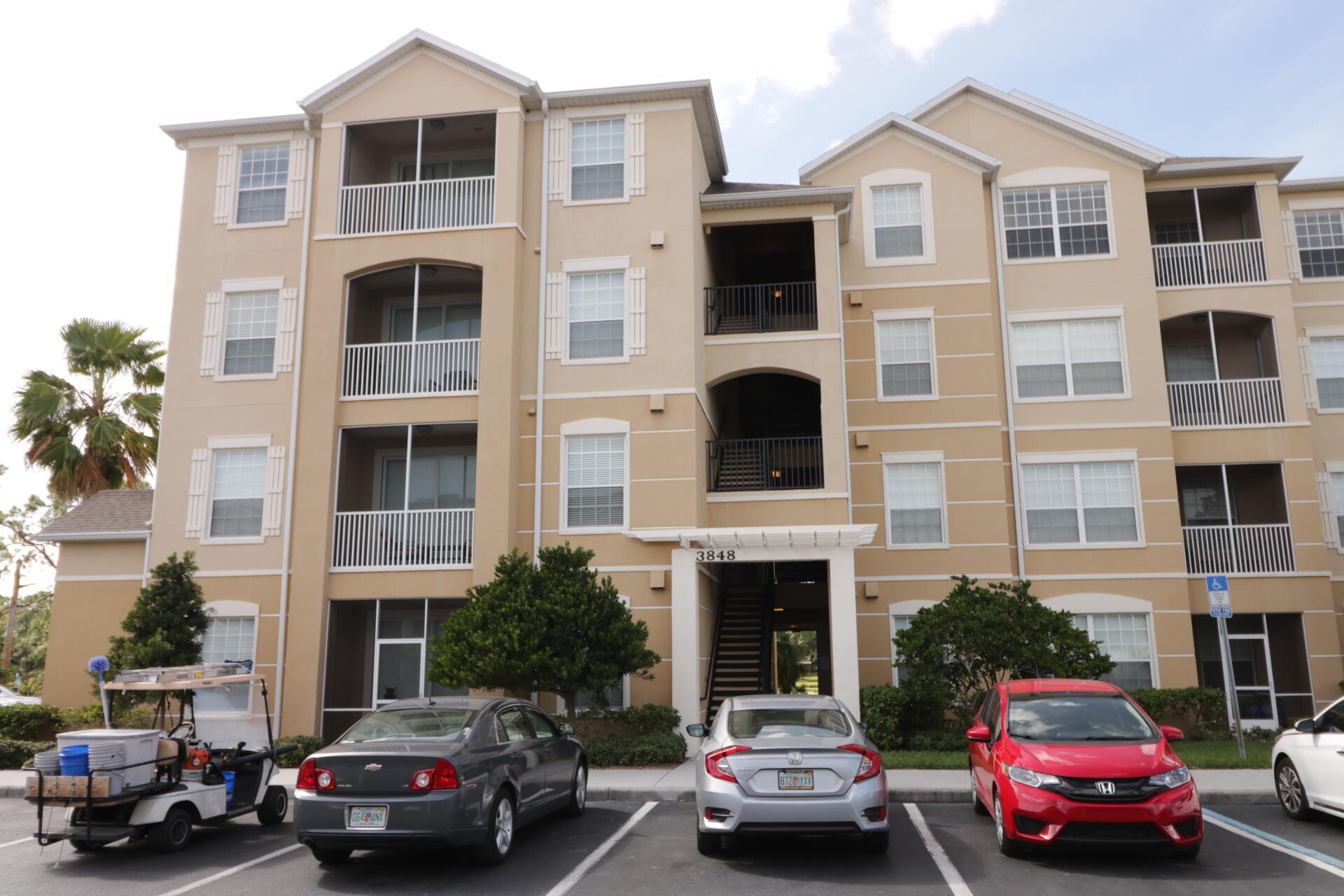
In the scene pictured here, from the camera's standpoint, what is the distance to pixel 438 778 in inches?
348

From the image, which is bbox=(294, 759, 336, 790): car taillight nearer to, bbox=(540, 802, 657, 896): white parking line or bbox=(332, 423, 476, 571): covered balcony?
bbox=(540, 802, 657, 896): white parking line

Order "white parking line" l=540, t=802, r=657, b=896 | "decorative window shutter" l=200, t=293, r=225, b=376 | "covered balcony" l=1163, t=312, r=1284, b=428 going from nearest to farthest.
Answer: "white parking line" l=540, t=802, r=657, b=896 < "decorative window shutter" l=200, t=293, r=225, b=376 < "covered balcony" l=1163, t=312, r=1284, b=428

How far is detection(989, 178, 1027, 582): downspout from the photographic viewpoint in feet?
69.3

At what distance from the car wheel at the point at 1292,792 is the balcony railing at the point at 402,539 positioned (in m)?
13.1

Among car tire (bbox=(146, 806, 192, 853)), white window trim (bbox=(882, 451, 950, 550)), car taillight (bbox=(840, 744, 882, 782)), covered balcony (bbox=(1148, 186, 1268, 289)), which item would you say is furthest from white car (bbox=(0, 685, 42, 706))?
covered balcony (bbox=(1148, 186, 1268, 289))

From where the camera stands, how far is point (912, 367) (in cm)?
2197

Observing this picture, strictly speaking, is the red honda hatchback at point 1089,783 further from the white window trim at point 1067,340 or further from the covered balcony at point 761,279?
the white window trim at point 1067,340

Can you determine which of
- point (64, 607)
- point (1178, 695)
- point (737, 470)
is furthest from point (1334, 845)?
point (64, 607)

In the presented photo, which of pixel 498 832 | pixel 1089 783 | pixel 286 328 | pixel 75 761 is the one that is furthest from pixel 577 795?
pixel 286 328

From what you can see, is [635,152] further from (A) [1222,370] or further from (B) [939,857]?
(B) [939,857]

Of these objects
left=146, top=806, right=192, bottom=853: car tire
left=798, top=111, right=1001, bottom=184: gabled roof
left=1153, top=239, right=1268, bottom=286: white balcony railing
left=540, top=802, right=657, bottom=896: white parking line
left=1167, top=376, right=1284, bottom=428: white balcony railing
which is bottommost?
left=540, top=802, right=657, bottom=896: white parking line

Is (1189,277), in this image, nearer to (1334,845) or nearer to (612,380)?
(612,380)

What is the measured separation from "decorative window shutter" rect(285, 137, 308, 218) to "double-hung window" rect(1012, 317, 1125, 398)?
603 inches

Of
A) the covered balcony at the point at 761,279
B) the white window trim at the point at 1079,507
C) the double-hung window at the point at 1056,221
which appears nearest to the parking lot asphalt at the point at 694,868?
the white window trim at the point at 1079,507
